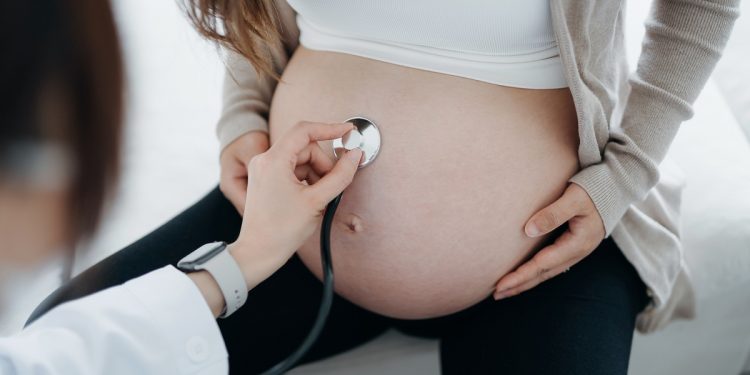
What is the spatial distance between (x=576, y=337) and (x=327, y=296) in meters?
0.32

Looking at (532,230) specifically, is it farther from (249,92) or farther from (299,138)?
(249,92)

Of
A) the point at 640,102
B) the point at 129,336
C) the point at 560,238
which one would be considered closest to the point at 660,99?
the point at 640,102

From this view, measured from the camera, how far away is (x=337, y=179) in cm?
75

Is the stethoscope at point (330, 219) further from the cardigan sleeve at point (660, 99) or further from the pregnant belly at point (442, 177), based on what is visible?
the cardigan sleeve at point (660, 99)

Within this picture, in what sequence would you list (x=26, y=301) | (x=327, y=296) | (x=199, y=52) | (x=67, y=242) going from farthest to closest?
(x=199, y=52), (x=26, y=301), (x=327, y=296), (x=67, y=242)

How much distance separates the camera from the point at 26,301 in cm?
105

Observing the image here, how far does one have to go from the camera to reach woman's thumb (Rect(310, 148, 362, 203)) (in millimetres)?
738

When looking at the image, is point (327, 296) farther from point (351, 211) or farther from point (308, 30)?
point (308, 30)

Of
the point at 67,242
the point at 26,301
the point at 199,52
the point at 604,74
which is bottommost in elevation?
the point at 26,301

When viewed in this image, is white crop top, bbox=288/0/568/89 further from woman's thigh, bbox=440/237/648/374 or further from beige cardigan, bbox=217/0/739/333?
woman's thigh, bbox=440/237/648/374

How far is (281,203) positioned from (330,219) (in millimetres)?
75

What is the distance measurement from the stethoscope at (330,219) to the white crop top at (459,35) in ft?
0.35

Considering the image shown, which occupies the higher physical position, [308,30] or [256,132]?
[308,30]

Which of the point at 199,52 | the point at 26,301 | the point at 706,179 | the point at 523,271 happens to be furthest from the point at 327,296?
the point at 199,52
